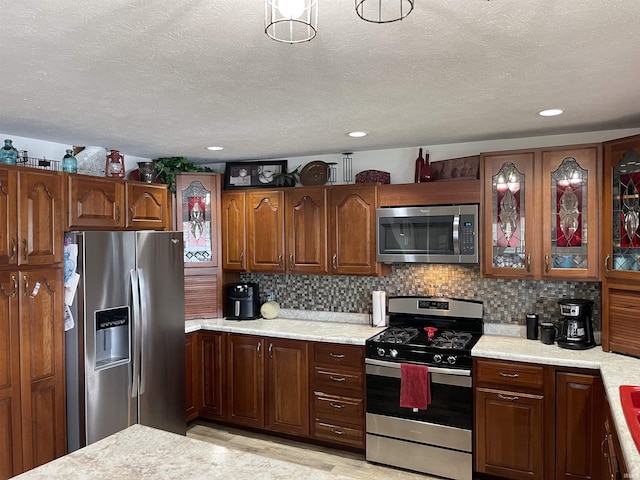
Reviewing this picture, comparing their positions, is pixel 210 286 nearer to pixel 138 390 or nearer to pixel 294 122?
pixel 138 390

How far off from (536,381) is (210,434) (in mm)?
2646

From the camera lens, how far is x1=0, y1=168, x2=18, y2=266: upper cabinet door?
277 cm

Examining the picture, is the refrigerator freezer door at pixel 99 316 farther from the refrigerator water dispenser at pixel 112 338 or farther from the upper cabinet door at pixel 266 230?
the upper cabinet door at pixel 266 230

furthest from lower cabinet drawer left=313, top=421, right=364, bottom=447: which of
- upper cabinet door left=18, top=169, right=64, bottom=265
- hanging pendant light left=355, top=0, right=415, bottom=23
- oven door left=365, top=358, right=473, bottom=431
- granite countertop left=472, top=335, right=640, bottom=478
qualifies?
hanging pendant light left=355, top=0, right=415, bottom=23

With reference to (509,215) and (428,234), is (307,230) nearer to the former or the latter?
(428,234)

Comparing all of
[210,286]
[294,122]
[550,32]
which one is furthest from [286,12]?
[210,286]

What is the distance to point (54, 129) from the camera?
3199 millimetres

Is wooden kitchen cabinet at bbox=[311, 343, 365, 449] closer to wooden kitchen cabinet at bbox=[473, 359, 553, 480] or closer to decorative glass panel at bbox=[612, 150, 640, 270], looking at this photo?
wooden kitchen cabinet at bbox=[473, 359, 553, 480]

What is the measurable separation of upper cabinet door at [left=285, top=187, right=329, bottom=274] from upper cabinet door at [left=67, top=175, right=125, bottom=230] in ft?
4.55

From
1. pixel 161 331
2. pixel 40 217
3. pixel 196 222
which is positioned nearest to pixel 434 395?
pixel 161 331

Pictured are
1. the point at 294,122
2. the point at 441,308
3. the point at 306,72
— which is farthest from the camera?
the point at 441,308

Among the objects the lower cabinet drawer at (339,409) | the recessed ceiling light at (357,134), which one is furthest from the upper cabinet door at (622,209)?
the lower cabinet drawer at (339,409)

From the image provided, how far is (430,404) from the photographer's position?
131 inches

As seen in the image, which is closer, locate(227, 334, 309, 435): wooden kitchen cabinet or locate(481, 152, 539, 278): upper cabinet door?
locate(481, 152, 539, 278): upper cabinet door
